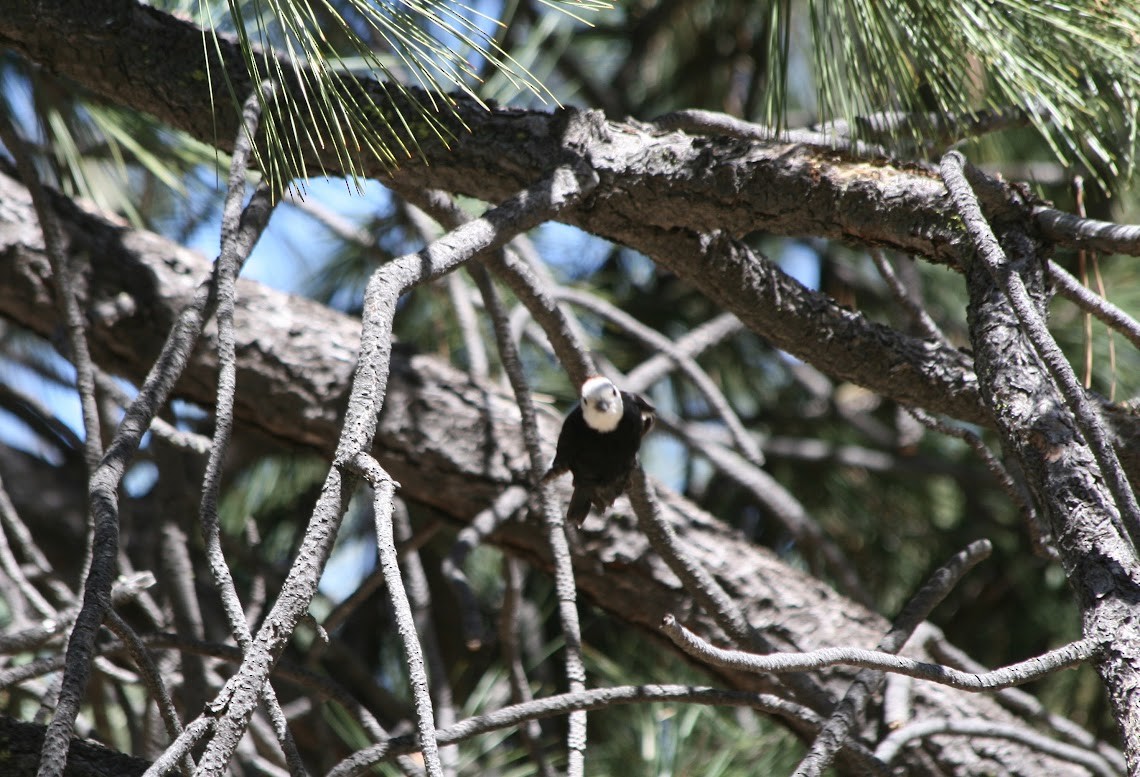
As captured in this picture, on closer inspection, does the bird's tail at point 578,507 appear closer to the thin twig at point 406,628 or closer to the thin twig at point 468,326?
the thin twig at point 468,326

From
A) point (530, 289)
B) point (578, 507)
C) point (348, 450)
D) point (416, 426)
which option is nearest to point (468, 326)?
point (416, 426)

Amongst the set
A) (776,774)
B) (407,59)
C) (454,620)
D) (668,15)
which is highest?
(668,15)

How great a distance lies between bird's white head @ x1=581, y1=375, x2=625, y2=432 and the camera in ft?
4.59

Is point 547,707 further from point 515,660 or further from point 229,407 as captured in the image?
point 229,407

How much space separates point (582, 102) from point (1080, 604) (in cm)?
217

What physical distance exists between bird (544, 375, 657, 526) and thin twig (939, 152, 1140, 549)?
1.86 ft

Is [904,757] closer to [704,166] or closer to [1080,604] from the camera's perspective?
[1080,604]

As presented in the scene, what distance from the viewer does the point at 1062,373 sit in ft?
2.55

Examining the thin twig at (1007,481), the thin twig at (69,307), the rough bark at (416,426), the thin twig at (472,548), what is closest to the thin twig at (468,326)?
the rough bark at (416,426)

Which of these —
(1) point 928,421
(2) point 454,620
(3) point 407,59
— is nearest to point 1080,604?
(1) point 928,421

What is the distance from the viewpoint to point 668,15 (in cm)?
281

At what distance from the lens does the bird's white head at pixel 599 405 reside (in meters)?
1.40

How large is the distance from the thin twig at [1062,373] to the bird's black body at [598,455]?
57 centimetres

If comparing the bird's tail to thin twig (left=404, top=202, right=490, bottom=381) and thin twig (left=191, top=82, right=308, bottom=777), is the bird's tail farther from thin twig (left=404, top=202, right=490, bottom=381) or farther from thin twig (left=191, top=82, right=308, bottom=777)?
thin twig (left=191, top=82, right=308, bottom=777)
